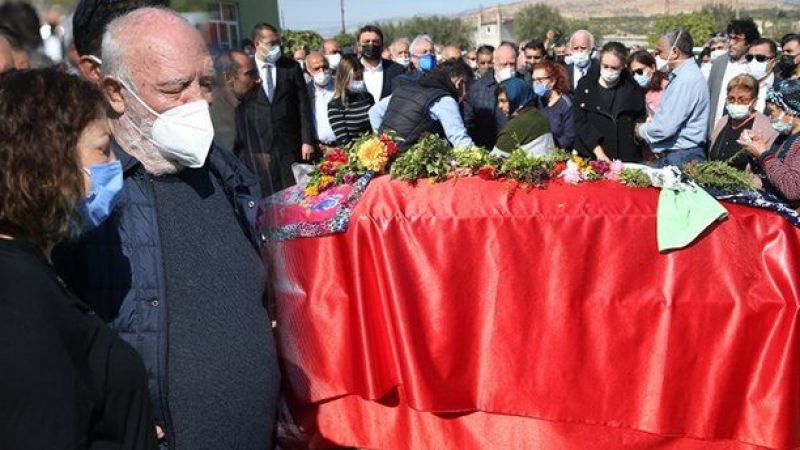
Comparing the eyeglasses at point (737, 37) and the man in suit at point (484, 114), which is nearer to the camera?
the man in suit at point (484, 114)

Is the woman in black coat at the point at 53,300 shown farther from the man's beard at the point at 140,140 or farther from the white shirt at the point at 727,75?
the white shirt at the point at 727,75

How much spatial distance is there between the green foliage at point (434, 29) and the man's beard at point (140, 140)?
59.3 metres

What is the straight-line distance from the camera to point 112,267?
5.78 ft

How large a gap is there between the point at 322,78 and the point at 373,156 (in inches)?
152

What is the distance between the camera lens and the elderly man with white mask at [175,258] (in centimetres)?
179

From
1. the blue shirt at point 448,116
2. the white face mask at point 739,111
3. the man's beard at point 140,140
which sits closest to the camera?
the man's beard at point 140,140

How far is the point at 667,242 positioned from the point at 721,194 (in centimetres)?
37

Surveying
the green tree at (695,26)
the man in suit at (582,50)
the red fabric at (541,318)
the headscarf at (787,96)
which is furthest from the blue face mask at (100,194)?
the green tree at (695,26)

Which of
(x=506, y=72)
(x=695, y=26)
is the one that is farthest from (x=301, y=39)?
(x=506, y=72)

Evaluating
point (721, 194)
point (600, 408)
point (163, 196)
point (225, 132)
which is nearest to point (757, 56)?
point (721, 194)

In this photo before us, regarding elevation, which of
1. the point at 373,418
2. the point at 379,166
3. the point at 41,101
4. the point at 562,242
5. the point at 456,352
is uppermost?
the point at 41,101

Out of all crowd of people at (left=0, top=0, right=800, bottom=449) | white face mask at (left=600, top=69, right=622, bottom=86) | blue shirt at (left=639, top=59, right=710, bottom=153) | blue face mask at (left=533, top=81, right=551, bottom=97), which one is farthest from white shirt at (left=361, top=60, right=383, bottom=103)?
crowd of people at (left=0, top=0, right=800, bottom=449)

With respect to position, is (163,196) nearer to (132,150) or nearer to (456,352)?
(132,150)

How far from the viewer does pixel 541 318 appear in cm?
341
